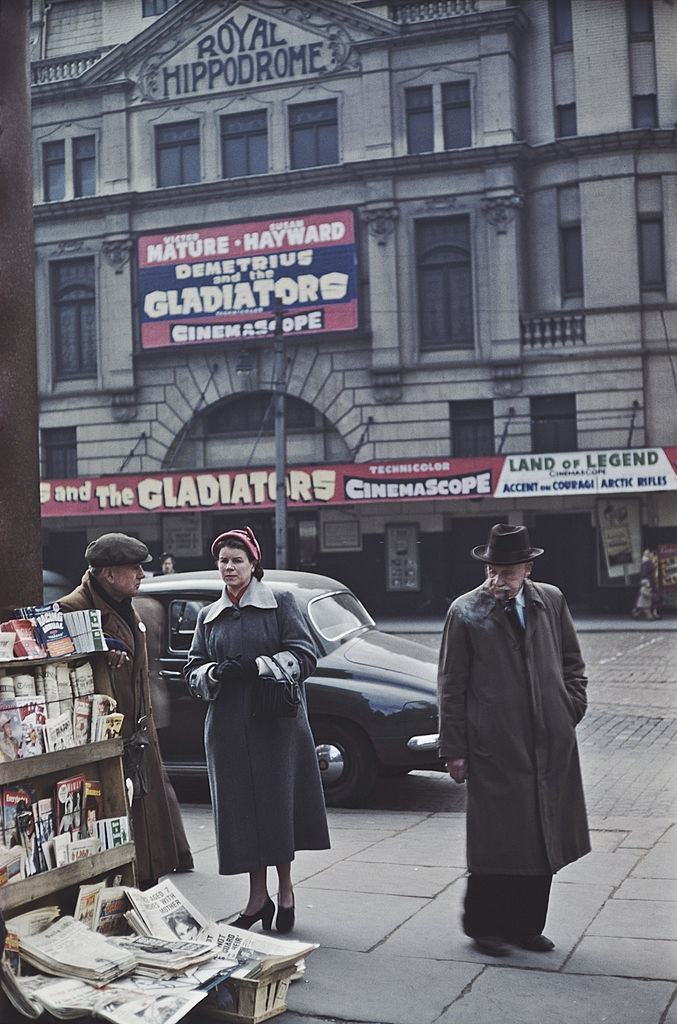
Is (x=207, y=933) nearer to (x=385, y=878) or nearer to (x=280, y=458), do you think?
(x=385, y=878)

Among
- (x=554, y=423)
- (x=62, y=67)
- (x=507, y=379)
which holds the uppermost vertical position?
(x=62, y=67)

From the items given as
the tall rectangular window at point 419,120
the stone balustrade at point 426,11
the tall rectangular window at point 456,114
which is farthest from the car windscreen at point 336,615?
the stone balustrade at point 426,11

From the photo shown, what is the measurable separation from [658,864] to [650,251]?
82.4 feet

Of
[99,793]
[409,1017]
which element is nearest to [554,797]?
[409,1017]

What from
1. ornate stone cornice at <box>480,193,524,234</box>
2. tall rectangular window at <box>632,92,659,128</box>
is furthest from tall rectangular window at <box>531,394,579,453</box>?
tall rectangular window at <box>632,92,659,128</box>

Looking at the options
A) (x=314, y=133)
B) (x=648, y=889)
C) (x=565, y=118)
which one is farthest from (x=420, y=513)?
(x=648, y=889)

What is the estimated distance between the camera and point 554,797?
5.34m

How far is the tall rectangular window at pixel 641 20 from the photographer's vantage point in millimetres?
29156

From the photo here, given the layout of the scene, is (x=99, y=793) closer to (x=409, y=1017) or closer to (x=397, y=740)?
(x=409, y=1017)

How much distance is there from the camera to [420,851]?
24.1 ft

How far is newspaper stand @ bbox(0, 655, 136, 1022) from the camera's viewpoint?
4.32 metres

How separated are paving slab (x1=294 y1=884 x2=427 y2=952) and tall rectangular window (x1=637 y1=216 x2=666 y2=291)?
25.7m

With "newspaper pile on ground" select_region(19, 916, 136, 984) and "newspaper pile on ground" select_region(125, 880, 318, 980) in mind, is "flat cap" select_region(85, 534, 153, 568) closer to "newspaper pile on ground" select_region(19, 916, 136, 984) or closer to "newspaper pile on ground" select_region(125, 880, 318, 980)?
"newspaper pile on ground" select_region(125, 880, 318, 980)

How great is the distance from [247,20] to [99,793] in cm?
2782
